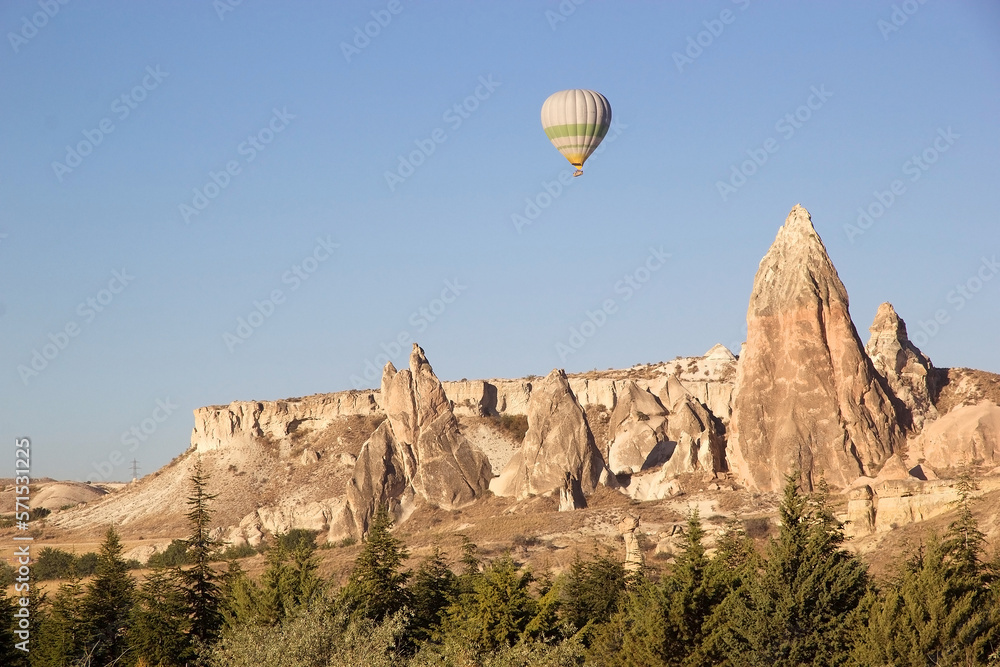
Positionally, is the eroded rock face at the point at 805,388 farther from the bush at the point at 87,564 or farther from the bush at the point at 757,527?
the bush at the point at 87,564

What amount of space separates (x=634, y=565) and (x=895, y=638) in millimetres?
15184

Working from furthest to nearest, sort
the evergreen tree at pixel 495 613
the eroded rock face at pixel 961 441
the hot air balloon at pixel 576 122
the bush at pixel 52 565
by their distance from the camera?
the bush at pixel 52 565 < the eroded rock face at pixel 961 441 < the hot air balloon at pixel 576 122 < the evergreen tree at pixel 495 613

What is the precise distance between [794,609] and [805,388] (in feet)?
105

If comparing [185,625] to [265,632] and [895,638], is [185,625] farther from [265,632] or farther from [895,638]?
[895,638]

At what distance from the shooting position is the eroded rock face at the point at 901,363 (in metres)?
69.6

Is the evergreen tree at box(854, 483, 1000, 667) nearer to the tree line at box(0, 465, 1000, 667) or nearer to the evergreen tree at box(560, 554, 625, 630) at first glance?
the tree line at box(0, 465, 1000, 667)

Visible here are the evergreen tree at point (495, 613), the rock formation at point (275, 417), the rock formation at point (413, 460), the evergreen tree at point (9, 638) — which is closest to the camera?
the evergreen tree at point (495, 613)

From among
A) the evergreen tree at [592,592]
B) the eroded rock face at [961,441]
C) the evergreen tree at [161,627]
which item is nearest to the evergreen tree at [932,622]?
the evergreen tree at [592,592]

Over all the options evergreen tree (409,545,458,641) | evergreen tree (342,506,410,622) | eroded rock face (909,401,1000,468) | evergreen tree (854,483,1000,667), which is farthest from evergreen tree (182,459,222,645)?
eroded rock face (909,401,1000,468)

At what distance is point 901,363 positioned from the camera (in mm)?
73312

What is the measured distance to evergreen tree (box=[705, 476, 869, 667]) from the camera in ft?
99.2

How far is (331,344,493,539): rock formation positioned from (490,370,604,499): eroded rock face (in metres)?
2.54

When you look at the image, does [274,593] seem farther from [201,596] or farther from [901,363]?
[901,363]

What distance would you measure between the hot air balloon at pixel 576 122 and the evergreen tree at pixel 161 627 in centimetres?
2746
